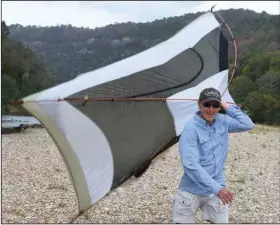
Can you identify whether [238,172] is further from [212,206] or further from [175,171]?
[212,206]

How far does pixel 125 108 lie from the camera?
15.3ft

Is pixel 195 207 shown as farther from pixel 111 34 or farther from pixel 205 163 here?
pixel 111 34

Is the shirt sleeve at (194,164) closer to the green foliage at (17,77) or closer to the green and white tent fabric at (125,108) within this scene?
the green and white tent fabric at (125,108)

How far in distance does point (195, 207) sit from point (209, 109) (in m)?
0.90

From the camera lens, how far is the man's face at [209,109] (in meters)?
4.16

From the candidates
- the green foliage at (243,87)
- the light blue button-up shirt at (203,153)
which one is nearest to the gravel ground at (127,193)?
the light blue button-up shirt at (203,153)

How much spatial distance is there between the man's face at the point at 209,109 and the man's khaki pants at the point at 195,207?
702 millimetres

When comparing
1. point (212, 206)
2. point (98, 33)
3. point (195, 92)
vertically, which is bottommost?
point (212, 206)

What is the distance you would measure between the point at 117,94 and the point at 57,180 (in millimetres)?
8092

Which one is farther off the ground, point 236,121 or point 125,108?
point 125,108

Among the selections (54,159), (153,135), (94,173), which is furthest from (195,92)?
(54,159)

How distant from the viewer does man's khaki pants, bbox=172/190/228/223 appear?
422cm

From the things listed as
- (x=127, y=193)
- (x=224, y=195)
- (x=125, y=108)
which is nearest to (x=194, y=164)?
(x=224, y=195)

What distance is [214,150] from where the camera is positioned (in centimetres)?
416
